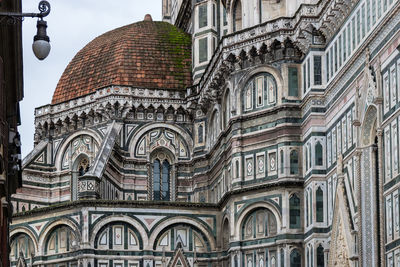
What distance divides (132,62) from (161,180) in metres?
5.25

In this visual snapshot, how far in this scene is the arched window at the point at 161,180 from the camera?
52.5 m

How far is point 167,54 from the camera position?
2169 inches

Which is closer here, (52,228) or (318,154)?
(318,154)

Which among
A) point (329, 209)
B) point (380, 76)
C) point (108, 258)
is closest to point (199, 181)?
point (108, 258)

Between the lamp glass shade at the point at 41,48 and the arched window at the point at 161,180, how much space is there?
31.7 m

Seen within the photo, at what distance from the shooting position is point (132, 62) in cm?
5441

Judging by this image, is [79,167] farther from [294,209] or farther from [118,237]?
[294,209]

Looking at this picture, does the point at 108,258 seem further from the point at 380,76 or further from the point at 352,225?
the point at 380,76

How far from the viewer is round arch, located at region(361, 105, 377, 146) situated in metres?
37.1

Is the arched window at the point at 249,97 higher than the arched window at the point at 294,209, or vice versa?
the arched window at the point at 249,97

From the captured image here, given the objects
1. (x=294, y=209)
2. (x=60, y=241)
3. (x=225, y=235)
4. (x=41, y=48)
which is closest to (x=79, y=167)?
(x=60, y=241)

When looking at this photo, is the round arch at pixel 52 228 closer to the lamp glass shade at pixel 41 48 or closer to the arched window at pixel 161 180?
the arched window at pixel 161 180

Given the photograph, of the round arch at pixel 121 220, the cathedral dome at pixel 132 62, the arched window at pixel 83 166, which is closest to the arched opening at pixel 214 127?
the cathedral dome at pixel 132 62

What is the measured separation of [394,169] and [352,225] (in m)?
4.02
